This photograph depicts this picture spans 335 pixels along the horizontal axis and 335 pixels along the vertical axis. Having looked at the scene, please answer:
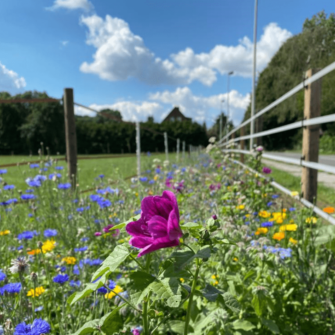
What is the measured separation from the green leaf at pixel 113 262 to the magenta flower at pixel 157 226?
0.07m

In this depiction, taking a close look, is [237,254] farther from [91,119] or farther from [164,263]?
[91,119]

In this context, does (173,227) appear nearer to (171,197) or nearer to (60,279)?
(171,197)

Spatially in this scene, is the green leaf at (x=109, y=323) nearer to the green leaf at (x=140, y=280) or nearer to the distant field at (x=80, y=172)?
the green leaf at (x=140, y=280)

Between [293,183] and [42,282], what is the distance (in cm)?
506

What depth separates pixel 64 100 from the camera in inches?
167

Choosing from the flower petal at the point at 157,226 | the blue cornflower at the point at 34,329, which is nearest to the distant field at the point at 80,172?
the blue cornflower at the point at 34,329

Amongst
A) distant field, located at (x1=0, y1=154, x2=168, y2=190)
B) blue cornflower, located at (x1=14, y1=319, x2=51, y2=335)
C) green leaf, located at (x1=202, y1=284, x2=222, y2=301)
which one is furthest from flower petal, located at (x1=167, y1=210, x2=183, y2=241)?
distant field, located at (x1=0, y1=154, x2=168, y2=190)

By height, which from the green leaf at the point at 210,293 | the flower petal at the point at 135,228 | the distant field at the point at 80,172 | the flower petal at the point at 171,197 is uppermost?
the flower petal at the point at 171,197

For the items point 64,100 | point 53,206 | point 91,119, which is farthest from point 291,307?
point 91,119

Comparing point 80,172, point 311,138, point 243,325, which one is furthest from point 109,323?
point 80,172

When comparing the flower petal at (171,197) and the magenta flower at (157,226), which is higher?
the flower petal at (171,197)

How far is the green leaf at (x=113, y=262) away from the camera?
0.67 m

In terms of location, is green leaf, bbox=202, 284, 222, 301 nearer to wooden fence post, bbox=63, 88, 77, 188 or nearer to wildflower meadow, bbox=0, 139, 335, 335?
wildflower meadow, bbox=0, 139, 335, 335

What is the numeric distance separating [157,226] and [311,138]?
253 centimetres
